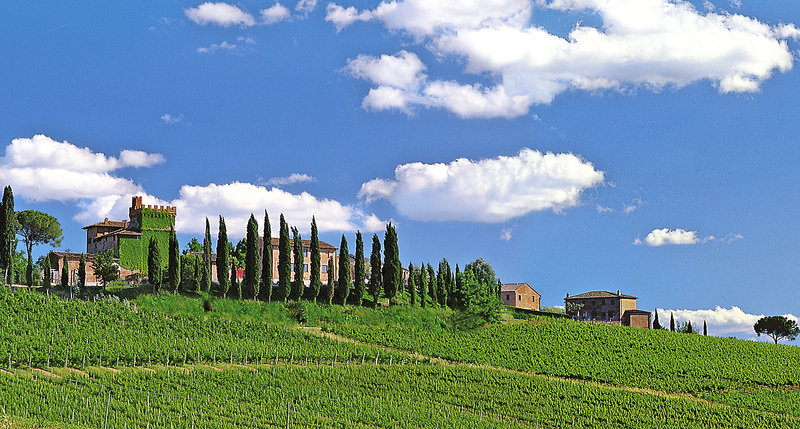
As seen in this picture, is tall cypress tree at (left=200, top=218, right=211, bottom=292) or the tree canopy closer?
tall cypress tree at (left=200, top=218, right=211, bottom=292)

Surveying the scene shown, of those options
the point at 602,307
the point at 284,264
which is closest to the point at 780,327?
the point at 602,307

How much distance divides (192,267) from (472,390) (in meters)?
43.8

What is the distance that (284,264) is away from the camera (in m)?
66.4

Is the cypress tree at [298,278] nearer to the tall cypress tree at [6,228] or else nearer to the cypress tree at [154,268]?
the cypress tree at [154,268]

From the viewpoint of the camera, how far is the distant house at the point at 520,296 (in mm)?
108438

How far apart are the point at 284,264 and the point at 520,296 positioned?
2031 inches

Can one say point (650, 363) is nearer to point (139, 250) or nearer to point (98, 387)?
point (98, 387)

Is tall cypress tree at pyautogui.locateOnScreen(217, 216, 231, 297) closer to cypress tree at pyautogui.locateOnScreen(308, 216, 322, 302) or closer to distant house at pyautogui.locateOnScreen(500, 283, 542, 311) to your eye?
cypress tree at pyautogui.locateOnScreen(308, 216, 322, 302)

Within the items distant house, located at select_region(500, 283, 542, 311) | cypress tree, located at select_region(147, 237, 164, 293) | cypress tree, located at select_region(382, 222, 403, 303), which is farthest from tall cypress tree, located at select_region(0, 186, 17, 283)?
distant house, located at select_region(500, 283, 542, 311)

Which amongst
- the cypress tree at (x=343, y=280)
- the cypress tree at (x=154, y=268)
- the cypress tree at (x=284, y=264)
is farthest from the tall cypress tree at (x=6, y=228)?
the cypress tree at (x=343, y=280)

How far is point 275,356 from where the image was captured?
42.0 m

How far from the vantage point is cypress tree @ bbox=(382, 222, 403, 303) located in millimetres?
73312

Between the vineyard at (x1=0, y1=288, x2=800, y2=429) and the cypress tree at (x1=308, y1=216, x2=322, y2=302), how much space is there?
8.35m

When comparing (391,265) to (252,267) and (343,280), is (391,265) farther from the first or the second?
(252,267)
